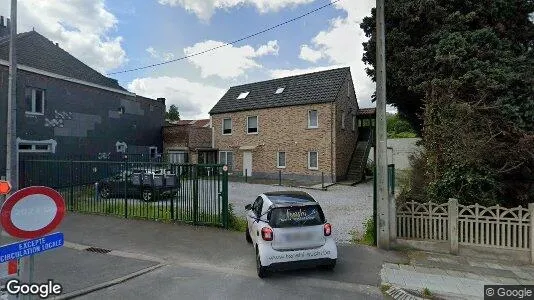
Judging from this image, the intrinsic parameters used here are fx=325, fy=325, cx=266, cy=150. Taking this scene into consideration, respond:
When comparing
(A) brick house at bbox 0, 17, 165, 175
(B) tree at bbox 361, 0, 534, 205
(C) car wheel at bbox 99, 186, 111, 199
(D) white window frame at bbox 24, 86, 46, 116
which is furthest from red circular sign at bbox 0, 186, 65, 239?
(D) white window frame at bbox 24, 86, 46, 116

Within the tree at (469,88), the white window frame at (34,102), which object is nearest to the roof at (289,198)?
the tree at (469,88)

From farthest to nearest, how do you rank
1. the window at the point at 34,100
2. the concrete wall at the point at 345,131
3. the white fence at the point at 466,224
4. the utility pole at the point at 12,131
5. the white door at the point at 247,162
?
the white door at the point at 247,162 < the concrete wall at the point at 345,131 < the window at the point at 34,100 < the utility pole at the point at 12,131 < the white fence at the point at 466,224

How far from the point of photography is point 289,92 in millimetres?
23453

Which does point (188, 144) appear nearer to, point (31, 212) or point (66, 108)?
point (66, 108)

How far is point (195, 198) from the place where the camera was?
9836mm

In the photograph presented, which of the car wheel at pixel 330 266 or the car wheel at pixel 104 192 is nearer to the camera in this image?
the car wheel at pixel 330 266

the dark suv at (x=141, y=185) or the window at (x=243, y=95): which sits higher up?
the window at (x=243, y=95)

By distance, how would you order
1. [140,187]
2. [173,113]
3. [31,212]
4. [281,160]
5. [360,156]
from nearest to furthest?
[31,212], [140,187], [281,160], [360,156], [173,113]

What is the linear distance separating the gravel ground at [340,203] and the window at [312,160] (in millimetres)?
2784

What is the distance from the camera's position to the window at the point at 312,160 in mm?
21484

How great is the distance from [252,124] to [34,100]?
1340 cm

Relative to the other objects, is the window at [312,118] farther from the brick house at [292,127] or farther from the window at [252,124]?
the window at [252,124]

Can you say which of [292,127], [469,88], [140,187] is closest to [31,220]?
[140,187]

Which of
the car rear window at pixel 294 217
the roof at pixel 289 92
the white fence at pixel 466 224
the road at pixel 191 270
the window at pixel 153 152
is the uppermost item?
the roof at pixel 289 92
